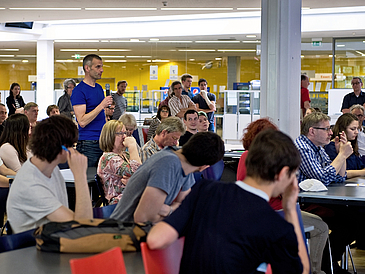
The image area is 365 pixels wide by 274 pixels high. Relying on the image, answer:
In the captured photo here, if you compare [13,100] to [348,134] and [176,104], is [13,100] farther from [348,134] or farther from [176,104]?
[348,134]

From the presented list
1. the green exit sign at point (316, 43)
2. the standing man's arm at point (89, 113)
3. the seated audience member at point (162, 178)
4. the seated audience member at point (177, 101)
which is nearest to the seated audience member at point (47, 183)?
the seated audience member at point (162, 178)

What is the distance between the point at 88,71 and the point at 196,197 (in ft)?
12.2

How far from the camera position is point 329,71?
15.1 meters

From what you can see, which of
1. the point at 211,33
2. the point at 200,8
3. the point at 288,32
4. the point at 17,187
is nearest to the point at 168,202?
the point at 17,187

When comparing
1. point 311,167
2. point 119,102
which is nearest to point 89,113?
point 311,167

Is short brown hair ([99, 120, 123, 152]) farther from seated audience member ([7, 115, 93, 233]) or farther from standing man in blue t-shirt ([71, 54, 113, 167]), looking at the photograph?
seated audience member ([7, 115, 93, 233])

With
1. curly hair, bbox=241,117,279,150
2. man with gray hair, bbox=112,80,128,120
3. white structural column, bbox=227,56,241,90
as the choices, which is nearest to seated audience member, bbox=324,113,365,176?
curly hair, bbox=241,117,279,150

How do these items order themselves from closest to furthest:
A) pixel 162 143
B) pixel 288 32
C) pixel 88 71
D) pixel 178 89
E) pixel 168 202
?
pixel 168 202, pixel 162 143, pixel 88 71, pixel 288 32, pixel 178 89

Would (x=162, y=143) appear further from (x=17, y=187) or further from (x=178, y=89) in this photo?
(x=178, y=89)

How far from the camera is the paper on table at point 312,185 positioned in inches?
150

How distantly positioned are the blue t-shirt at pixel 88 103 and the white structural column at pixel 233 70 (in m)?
10.8

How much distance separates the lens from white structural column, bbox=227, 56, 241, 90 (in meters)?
15.6

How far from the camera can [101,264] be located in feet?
Answer: 5.27

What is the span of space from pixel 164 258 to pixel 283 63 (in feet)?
15.7
